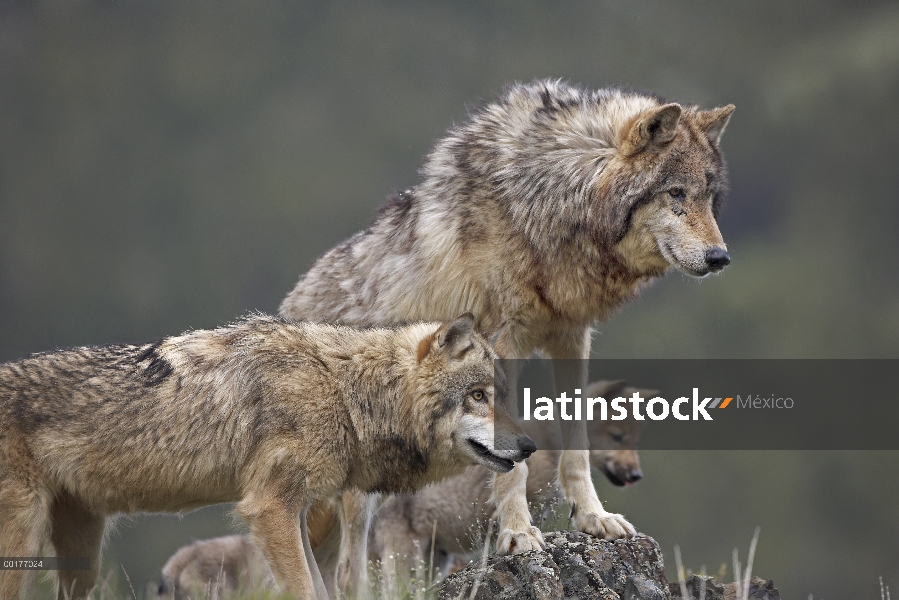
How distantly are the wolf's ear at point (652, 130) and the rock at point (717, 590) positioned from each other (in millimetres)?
2637

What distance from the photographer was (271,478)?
5.57m

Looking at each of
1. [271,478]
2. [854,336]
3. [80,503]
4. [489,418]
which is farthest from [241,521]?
[854,336]

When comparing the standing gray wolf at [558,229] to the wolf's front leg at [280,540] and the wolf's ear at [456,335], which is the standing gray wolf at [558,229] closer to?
the wolf's ear at [456,335]

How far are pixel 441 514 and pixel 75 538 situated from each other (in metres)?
3.81

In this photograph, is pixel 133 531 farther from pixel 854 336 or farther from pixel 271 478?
pixel 271 478

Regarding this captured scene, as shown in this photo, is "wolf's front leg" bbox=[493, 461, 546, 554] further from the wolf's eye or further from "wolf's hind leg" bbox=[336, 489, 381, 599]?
the wolf's eye

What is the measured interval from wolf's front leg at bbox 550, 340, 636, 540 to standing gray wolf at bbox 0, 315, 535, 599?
106 cm

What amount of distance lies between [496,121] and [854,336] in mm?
24797

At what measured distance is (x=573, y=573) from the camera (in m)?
6.17

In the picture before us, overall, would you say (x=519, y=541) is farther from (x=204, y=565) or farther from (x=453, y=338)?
(x=204, y=565)

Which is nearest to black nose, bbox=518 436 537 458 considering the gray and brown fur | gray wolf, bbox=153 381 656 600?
gray wolf, bbox=153 381 656 600

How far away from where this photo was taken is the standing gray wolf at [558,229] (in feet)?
21.2

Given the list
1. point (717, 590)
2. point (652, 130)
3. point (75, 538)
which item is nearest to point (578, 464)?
point (717, 590)

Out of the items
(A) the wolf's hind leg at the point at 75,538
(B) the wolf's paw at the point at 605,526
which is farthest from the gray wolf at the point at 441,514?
(A) the wolf's hind leg at the point at 75,538
